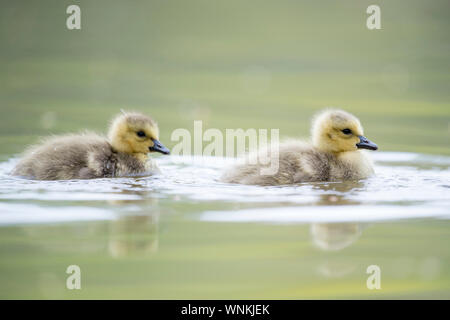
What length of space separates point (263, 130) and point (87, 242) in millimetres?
4437

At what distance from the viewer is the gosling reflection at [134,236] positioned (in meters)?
5.59

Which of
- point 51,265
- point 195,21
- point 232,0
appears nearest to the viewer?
point 51,265

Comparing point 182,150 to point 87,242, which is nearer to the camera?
point 87,242

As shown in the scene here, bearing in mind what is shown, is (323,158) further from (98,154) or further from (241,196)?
(98,154)

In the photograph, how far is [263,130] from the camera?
9.90 meters

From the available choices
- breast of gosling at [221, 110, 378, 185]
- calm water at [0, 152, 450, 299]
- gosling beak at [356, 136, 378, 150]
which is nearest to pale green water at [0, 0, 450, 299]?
calm water at [0, 152, 450, 299]

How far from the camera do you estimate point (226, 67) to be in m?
14.4

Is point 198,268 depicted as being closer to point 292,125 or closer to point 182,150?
point 182,150

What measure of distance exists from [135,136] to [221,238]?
2.16m

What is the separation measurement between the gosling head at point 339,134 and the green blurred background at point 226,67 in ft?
4.80

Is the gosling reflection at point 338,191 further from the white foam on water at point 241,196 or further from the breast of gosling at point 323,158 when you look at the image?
the breast of gosling at point 323,158
